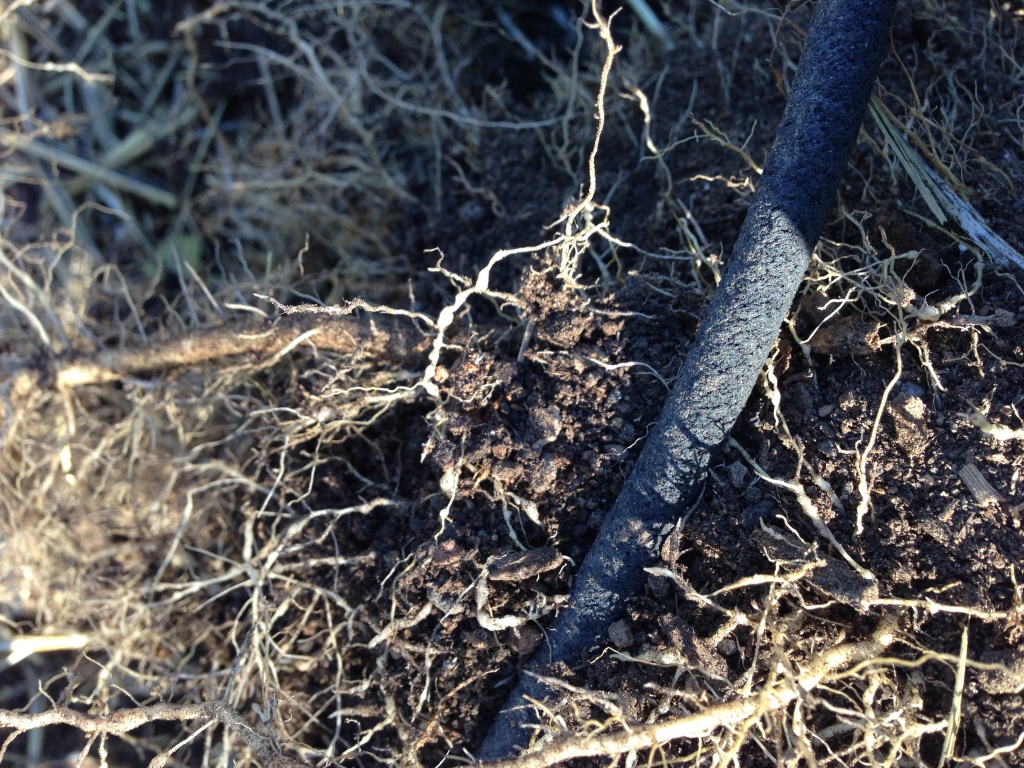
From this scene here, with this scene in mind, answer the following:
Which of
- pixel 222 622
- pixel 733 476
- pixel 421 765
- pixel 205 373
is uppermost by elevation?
pixel 733 476

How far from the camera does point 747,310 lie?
1.21 meters

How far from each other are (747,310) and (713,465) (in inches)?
10.4

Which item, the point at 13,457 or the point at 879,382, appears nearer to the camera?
the point at 879,382

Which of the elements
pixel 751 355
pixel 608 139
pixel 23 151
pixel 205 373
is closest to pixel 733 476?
pixel 751 355

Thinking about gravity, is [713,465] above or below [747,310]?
below

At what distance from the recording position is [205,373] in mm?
1704

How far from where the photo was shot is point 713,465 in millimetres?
1258

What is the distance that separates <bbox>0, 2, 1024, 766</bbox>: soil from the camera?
113cm

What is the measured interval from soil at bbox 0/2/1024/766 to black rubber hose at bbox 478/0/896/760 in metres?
0.05

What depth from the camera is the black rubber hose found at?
117 centimetres

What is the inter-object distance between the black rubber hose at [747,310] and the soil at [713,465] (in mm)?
Answer: 46

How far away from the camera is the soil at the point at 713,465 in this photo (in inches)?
44.4

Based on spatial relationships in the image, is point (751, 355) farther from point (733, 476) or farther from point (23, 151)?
point (23, 151)

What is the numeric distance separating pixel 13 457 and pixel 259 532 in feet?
2.42
